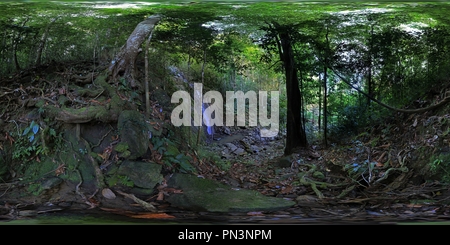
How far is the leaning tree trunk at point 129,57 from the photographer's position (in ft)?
7.54

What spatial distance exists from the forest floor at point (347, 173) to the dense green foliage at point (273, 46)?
0.48 ft

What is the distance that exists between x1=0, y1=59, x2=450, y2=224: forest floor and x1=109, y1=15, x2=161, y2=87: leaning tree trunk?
663 mm

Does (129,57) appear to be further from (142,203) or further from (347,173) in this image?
(347,173)

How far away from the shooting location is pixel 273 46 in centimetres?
225

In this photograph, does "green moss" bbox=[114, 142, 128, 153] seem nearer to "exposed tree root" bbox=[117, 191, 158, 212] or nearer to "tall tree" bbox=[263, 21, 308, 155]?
"exposed tree root" bbox=[117, 191, 158, 212]

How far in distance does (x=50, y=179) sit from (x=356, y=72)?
6.27 feet

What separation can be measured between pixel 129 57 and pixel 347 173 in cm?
149

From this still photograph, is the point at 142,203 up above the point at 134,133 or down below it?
below

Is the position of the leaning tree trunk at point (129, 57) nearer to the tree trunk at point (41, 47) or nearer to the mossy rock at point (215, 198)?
the tree trunk at point (41, 47)

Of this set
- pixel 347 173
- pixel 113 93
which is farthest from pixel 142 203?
pixel 347 173

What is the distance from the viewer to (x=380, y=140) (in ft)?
7.00

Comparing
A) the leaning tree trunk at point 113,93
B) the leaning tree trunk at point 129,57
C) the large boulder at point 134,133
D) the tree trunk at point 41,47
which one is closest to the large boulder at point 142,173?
the large boulder at point 134,133

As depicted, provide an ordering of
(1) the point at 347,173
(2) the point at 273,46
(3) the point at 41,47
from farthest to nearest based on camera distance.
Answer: (3) the point at 41,47 → (2) the point at 273,46 → (1) the point at 347,173

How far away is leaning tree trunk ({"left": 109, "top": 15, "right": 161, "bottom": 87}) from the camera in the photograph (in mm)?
2299
